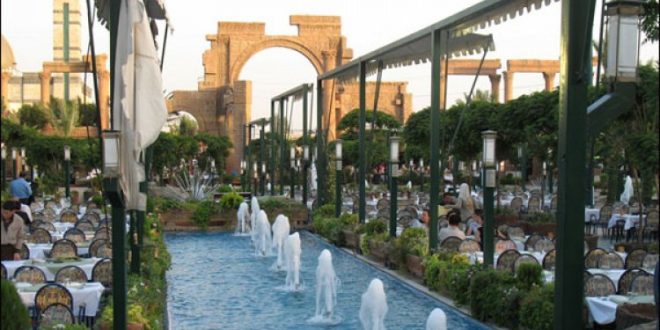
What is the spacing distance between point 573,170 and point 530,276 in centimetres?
248

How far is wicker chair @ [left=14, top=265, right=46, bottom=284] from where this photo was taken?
890 cm

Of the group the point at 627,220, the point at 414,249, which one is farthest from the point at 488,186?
the point at 627,220

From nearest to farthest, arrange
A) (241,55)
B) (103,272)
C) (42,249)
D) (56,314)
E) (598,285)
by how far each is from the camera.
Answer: (56,314) → (598,285) → (103,272) → (42,249) → (241,55)

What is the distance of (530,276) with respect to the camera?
8758mm

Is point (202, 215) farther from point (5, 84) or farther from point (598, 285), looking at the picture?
point (5, 84)

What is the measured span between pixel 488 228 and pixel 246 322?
114 inches

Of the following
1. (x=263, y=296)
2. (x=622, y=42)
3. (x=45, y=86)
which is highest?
(x=45, y=86)

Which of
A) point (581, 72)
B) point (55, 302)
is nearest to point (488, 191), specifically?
point (581, 72)

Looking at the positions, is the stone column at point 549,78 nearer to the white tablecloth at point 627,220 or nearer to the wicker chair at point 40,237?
the white tablecloth at point 627,220

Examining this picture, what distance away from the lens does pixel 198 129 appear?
52875 millimetres

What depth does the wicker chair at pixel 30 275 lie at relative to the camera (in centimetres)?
890

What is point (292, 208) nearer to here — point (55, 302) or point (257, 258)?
point (257, 258)

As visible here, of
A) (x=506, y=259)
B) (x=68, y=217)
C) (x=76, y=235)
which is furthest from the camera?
(x=68, y=217)

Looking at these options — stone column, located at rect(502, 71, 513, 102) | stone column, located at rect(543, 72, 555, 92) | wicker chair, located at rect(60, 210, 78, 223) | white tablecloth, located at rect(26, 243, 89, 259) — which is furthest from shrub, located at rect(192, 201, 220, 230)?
stone column, located at rect(543, 72, 555, 92)
